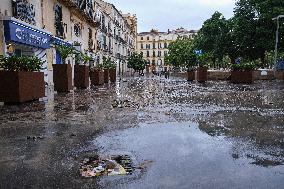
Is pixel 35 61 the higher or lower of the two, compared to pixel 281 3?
lower

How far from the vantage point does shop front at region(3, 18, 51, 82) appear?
1644cm

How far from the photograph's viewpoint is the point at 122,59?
67.4 m

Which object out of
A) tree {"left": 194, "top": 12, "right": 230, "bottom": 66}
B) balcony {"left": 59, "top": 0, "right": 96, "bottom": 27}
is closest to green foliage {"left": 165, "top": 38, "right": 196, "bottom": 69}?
tree {"left": 194, "top": 12, "right": 230, "bottom": 66}

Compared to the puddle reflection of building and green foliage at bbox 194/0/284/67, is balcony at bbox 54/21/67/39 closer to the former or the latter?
the puddle reflection of building

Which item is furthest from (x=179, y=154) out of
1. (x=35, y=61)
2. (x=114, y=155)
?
(x=35, y=61)

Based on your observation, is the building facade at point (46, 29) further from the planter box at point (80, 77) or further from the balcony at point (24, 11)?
the planter box at point (80, 77)

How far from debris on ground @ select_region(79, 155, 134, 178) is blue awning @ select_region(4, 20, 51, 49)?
1472 cm

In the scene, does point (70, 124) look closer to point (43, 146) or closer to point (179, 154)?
point (43, 146)

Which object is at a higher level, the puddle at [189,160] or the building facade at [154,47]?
the building facade at [154,47]

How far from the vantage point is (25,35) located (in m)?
18.5

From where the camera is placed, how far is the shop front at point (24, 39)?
53.9ft

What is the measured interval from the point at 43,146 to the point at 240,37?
4103 centimetres

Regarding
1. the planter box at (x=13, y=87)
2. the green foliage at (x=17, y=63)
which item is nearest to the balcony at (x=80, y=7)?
the green foliage at (x=17, y=63)

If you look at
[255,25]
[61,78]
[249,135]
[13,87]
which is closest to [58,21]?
[61,78]
